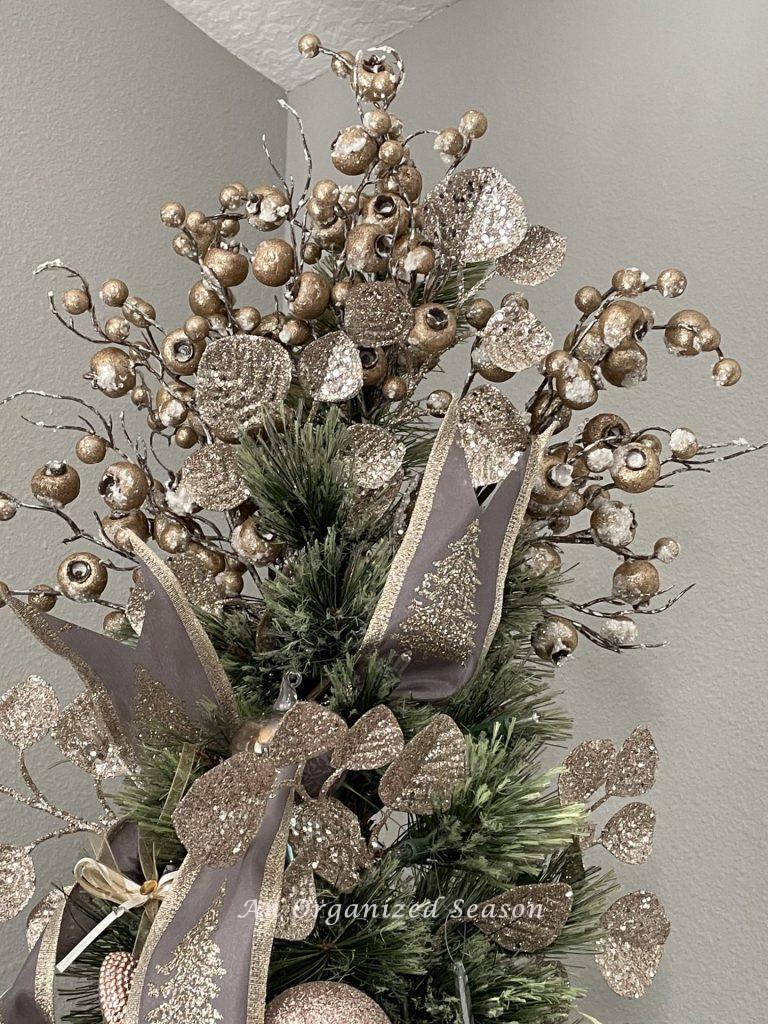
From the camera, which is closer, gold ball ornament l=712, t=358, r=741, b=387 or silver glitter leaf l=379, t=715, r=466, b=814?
silver glitter leaf l=379, t=715, r=466, b=814

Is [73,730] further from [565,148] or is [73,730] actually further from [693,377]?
[565,148]

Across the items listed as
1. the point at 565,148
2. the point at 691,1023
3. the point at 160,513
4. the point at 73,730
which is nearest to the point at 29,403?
the point at 160,513

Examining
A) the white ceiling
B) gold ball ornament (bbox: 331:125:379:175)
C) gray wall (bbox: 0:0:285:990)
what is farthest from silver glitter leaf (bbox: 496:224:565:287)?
the white ceiling

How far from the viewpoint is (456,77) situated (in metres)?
1.15

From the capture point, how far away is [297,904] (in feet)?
1.44

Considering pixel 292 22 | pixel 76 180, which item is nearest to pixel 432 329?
pixel 76 180

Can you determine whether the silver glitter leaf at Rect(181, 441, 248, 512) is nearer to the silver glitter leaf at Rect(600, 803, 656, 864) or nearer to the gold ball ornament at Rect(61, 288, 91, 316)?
the gold ball ornament at Rect(61, 288, 91, 316)

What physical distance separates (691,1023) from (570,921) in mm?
320

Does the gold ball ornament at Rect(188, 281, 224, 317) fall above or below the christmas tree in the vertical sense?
above

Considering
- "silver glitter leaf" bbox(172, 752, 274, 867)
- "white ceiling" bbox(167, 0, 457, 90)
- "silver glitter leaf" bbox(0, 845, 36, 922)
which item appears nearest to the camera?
"silver glitter leaf" bbox(172, 752, 274, 867)

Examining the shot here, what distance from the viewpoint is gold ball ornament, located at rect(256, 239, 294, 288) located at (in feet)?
1.89

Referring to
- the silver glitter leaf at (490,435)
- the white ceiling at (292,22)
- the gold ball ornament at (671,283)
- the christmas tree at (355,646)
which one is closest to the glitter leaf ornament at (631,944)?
the christmas tree at (355,646)

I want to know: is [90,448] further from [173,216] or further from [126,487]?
[173,216]

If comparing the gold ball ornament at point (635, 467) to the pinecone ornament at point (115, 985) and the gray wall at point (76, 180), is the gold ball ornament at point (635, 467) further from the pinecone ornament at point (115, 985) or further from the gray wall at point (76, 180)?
the gray wall at point (76, 180)
